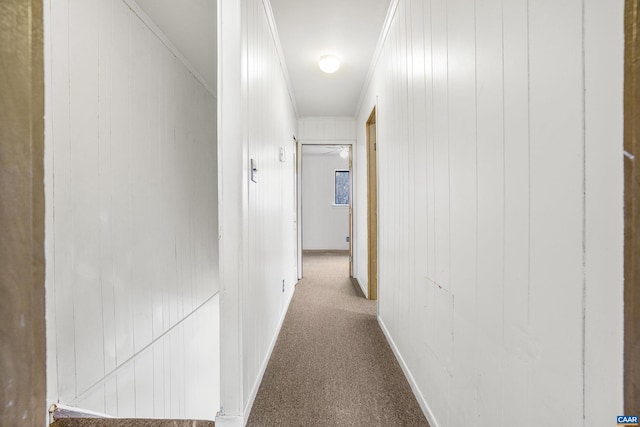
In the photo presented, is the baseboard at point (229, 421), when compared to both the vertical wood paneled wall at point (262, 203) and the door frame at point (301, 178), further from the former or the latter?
the door frame at point (301, 178)

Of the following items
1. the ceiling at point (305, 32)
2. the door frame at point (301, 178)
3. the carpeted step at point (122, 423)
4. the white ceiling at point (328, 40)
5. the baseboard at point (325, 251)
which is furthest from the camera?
the baseboard at point (325, 251)

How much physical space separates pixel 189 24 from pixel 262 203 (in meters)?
1.37

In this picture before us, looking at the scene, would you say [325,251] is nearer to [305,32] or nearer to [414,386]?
[305,32]

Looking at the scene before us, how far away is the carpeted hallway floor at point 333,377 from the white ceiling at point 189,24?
2430 mm

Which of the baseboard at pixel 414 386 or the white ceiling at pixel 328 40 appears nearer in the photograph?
the baseboard at pixel 414 386

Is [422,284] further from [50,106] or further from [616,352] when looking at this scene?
[50,106]

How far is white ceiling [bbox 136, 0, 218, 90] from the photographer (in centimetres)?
196

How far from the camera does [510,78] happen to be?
0.88m

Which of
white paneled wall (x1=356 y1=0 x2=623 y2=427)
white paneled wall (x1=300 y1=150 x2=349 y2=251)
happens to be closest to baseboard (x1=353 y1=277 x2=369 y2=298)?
white paneled wall (x1=356 y1=0 x2=623 y2=427)

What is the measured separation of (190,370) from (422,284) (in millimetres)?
2242

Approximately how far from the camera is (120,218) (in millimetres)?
1802

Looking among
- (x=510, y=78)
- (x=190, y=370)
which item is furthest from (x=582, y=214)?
(x=190, y=370)

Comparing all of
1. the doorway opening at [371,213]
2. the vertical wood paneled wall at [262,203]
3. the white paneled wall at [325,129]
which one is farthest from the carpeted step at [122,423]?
the white paneled wall at [325,129]

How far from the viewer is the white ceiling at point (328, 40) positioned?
225 cm
